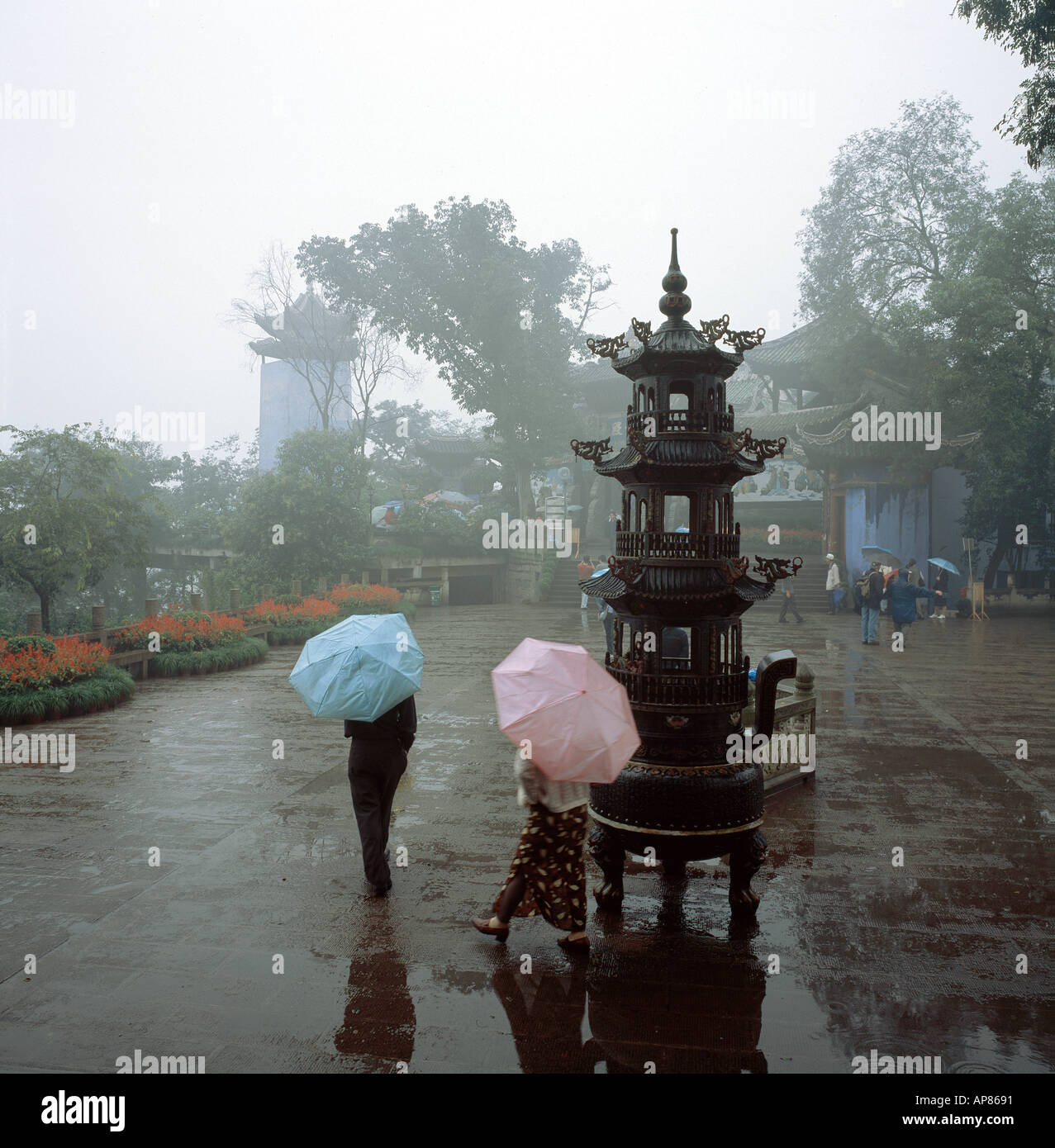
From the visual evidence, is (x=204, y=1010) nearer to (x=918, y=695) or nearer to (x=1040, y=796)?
(x=1040, y=796)

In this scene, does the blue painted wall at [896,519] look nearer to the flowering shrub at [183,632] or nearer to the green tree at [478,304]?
the green tree at [478,304]

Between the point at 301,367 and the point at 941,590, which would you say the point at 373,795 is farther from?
the point at 301,367

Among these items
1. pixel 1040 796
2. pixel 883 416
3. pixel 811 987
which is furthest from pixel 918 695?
pixel 883 416

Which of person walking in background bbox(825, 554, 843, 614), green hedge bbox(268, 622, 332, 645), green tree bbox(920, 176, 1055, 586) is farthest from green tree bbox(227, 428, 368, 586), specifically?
green tree bbox(920, 176, 1055, 586)

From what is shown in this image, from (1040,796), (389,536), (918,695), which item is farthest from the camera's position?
(389,536)

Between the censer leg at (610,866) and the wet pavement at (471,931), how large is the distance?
117mm

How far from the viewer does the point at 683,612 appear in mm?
5328

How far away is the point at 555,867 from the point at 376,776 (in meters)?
1.37

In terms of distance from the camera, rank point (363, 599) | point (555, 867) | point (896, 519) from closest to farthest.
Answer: point (555, 867)
point (363, 599)
point (896, 519)

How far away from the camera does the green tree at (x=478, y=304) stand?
31203 millimetres

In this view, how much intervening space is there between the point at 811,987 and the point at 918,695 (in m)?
9.11

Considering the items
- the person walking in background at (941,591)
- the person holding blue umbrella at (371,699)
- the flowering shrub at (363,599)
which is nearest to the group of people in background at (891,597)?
the person walking in background at (941,591)

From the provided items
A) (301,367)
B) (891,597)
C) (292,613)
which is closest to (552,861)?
(891,597)
